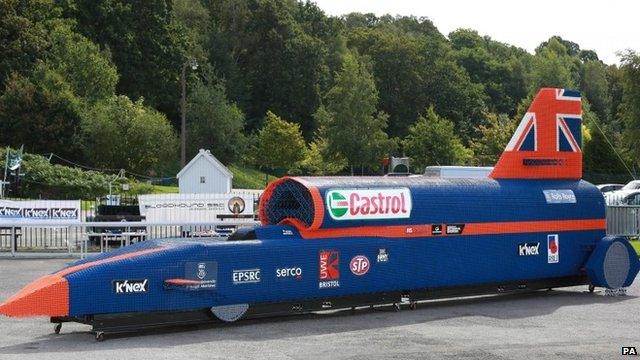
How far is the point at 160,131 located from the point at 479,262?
4939 cm

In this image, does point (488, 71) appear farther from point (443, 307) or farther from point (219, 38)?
point (443, 307)

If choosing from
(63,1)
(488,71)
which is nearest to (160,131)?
(63,1)

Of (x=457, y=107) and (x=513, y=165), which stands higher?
(x=457, y=107)

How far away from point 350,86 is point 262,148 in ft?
30.7

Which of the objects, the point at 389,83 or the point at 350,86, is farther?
the point at 389,83

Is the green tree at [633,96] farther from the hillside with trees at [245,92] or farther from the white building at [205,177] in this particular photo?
the white building at [205,177]

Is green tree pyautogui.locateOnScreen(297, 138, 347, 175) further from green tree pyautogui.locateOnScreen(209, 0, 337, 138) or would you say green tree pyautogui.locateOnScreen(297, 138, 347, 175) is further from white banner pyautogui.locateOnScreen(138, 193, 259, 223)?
white banner pyautogui.locateOnScreen(138, 193, 259, 223)

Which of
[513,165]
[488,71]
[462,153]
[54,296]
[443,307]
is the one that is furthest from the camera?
[488,71]

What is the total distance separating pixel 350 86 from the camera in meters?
73.6

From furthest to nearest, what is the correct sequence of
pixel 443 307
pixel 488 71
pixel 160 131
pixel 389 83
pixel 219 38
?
1. pixel 488 71
2. pixel 389 83
3. pixel 219 38
4. pixel 160 131
5. pixel 443 307

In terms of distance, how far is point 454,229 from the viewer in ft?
62.8

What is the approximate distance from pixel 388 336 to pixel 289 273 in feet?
7.50

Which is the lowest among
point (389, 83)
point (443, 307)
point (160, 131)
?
point (443, 307)

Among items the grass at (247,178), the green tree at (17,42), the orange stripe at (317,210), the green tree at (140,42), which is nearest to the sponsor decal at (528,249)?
the orange stripe at (317,210)
